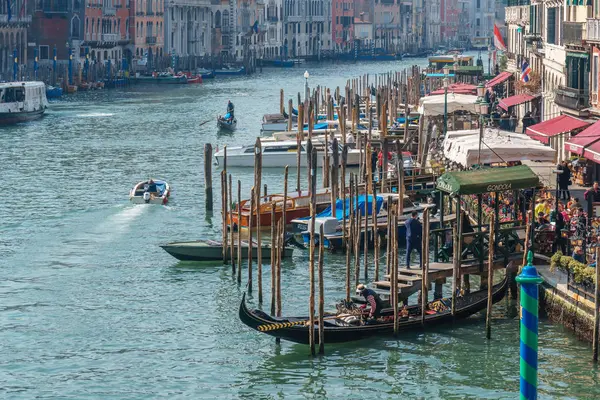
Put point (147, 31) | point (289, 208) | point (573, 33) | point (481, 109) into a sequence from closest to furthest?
point (289, 208) < point (573, 33) < point (481, 109) < point (147, 31)

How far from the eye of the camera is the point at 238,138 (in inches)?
1996

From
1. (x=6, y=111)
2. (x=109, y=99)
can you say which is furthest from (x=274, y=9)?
(x=6, y=111)

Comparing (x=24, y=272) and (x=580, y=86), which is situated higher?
(x=580, y=86)

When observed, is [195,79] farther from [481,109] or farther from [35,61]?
[481,109]

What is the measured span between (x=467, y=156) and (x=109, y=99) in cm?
5006

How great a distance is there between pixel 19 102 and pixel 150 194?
25.3 metres

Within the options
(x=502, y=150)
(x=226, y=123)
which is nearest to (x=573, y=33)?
(x=502, y=150)

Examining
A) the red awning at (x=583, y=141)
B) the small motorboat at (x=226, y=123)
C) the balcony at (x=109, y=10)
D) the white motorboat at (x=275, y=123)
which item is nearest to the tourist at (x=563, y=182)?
the red awning at (x=583, y=141)

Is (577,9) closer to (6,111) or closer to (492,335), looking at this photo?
(492,335)


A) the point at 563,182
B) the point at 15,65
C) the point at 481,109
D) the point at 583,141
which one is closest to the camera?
the point at 583,141

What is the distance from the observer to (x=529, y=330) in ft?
28.9

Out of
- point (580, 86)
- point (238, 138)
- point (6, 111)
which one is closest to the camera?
point (580, 86)

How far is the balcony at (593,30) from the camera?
89.7ft

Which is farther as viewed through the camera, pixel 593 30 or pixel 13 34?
pixel 13 34
